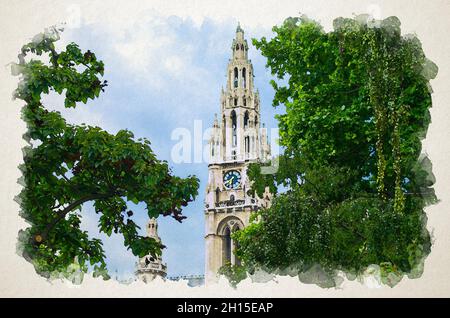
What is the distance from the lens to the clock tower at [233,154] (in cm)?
2809

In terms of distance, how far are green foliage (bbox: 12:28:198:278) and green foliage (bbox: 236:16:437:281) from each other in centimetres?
306

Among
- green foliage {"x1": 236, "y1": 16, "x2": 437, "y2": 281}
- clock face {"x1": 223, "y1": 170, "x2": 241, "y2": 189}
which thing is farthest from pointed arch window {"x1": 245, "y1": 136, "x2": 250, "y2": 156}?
green foliage {"x1": 236, "y1": 16, "x2": 437, "y2": 281}

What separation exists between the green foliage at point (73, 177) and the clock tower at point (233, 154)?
2.84 meters

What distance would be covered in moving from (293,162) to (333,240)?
397 cm

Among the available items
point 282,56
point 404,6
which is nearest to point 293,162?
point 282,56

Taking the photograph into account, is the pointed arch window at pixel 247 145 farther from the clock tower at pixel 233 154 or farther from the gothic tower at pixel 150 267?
the gothic tower at pixel 150 267

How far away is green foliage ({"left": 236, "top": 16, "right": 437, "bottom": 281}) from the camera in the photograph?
52.6 feet

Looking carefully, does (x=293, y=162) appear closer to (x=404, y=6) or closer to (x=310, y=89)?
(x=310, y=89)

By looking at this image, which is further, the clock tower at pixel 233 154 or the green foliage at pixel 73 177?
the clock tower at pixel 233 154

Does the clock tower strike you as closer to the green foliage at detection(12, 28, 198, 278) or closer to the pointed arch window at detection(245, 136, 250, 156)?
the pointed arch window at detection(245, 136, 250, 156)

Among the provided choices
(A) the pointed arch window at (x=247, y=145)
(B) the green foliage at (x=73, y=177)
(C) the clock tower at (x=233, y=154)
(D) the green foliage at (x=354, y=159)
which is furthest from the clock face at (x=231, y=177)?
(B) the green foliage at (x=73, y=177)

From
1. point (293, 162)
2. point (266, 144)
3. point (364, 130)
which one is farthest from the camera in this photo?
point (266, 144)

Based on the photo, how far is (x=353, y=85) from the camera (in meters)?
18.7

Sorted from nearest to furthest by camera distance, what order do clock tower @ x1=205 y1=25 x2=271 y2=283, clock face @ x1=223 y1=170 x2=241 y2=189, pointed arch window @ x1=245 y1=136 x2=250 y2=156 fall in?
clock tower @ x1=205 y1=25 x2=271 y2=283, pointed arch window @ x1=245 y1=136 x2=250 y2=156, clock face @ x1=223 y1=170 x2=241 y2=189
